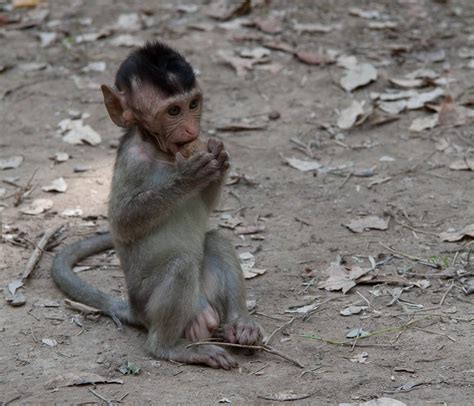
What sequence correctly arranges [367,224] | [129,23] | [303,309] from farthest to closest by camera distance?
[129,23]
[367,224]
[303,309]

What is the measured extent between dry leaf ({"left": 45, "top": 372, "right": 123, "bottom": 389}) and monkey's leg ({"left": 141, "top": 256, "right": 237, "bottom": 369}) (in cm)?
56

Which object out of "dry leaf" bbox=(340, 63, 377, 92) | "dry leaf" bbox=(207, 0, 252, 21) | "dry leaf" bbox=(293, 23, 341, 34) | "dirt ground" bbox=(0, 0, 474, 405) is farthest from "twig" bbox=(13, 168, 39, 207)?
"dry leaf" bbox=(293, 23, 341, 34)

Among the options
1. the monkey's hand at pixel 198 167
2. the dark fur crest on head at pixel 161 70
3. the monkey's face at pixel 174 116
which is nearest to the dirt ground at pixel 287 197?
the monkey's hand at pixel 198 167

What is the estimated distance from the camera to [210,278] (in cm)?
675

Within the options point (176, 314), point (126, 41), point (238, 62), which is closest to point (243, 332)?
point (176, 314)

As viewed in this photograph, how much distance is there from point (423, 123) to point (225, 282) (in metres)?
3.97

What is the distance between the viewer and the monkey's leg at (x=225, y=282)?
6645mm

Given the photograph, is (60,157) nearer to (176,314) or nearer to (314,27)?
(176,314)

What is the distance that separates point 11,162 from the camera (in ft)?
30.9

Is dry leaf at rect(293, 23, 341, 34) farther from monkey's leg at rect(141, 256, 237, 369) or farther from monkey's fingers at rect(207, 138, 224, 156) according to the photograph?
monkey's leg at rect(141, 256, 237, 369)

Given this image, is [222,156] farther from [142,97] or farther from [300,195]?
[300,195]

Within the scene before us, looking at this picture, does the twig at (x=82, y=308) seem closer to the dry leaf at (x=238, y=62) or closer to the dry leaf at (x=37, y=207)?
the dry leaf at (x=37, y=207)

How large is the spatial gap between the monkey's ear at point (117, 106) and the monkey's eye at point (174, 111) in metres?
0.34

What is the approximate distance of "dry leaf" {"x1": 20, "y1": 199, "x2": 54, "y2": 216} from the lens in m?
8.54
